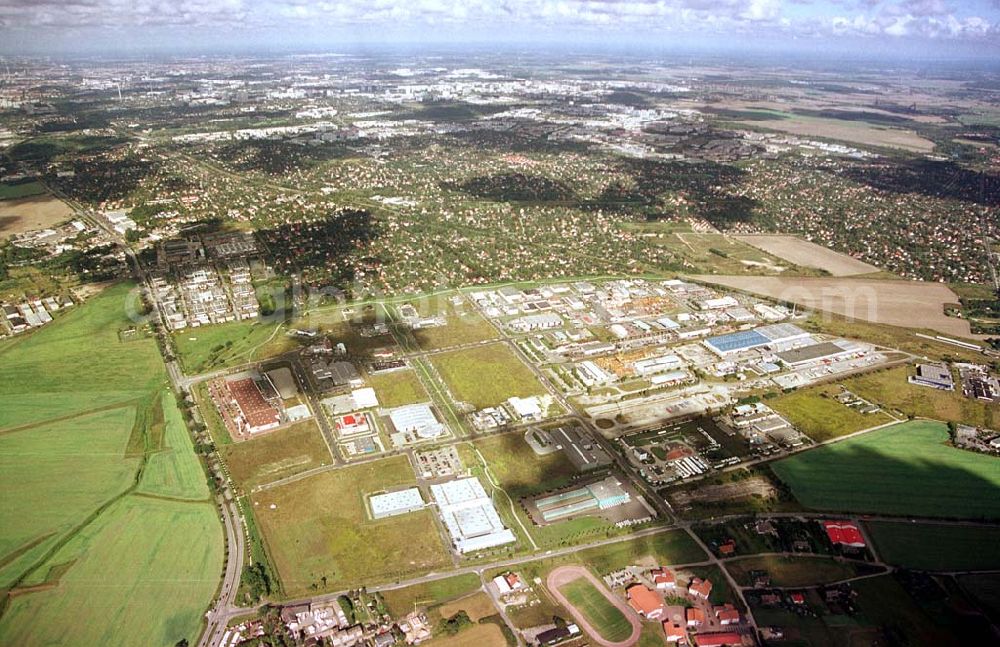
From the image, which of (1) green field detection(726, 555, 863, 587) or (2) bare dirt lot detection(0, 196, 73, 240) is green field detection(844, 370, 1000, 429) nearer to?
(1) green field detection(726, 555, 863, 587)

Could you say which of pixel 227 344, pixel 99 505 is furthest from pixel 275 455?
pixel 227 344

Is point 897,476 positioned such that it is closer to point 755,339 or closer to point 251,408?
point 755,339

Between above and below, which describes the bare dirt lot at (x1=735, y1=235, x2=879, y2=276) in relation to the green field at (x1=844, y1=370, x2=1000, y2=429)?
below

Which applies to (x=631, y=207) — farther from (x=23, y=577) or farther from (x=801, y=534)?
(x=23, y=577)

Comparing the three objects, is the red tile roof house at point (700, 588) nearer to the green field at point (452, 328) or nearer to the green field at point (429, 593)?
the green field at point (429, 593)

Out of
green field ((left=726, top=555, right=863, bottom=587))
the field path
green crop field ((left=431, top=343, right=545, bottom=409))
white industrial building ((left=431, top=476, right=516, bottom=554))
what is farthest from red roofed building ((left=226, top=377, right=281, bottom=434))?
green field ((left=726, top=555, right=863, bottom=587))
